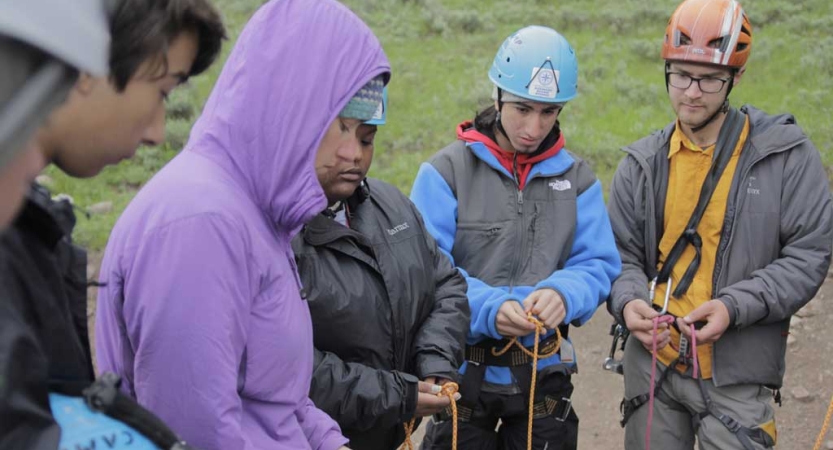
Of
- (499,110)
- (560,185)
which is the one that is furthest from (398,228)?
(499,110)

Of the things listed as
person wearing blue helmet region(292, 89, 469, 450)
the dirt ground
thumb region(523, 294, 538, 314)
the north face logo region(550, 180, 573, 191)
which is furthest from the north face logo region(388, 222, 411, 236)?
the dirt ground

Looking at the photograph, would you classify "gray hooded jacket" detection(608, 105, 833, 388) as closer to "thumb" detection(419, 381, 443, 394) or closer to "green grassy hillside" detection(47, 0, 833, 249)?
"thumb" detection(419, 381, 443, 394)

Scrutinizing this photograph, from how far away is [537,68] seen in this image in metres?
4.95

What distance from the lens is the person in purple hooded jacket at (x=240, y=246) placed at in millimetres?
2238

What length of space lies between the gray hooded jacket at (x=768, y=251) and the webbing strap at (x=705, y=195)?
94mm

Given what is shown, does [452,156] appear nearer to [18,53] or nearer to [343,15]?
[343,15]

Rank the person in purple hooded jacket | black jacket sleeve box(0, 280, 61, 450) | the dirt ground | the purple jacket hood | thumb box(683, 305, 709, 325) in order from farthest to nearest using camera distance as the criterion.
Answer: the dirt ground, thumb box(683, 305, 709, 325), the purple jacket hood, the person in purple hooded jacket, black jacket sleeve box(0, 280, 61, 450)

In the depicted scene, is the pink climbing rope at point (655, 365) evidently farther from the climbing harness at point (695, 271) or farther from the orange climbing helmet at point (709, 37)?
the orange climbing helmet at point (709, 37)

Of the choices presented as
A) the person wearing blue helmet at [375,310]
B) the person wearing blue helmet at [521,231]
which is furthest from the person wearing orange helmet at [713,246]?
the person wearing blue helmet at [375,310]

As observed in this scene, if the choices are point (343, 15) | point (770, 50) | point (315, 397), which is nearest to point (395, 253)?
point (315, 397)

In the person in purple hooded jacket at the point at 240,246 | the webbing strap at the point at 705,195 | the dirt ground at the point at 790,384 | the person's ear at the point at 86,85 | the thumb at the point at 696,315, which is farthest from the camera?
the dirt ground at the point at 790,384

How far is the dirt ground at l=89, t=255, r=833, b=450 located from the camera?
7102 mm

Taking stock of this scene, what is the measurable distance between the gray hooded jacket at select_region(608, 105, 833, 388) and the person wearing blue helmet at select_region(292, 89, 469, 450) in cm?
147

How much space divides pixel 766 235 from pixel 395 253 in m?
2.30
